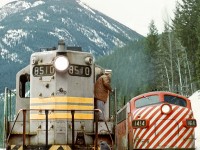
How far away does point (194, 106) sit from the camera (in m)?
41.4

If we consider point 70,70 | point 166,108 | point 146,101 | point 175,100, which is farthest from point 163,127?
point 70,70

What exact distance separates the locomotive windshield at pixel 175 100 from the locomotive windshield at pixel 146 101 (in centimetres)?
32

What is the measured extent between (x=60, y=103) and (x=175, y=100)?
6.15 m

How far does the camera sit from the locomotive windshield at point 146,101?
1574 cm

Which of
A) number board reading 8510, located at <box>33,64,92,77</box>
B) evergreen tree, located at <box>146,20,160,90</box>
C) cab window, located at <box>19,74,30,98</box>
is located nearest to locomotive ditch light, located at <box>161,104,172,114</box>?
number board reading 8510, located at <box>33,64,92,77</box>

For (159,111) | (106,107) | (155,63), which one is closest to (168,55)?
(155,63)

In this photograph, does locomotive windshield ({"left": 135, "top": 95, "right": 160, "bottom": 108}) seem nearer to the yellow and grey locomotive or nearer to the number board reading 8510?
the yellow and grey locomotive

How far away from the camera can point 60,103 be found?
34.8 ft

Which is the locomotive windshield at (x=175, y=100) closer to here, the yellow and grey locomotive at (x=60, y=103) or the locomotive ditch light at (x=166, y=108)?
the locomotive ditch light at (x=166, y=108)

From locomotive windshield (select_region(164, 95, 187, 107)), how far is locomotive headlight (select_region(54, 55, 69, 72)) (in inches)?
241

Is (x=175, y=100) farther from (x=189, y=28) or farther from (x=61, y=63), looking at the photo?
(x=189, y=28)

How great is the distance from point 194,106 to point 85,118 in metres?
32.0

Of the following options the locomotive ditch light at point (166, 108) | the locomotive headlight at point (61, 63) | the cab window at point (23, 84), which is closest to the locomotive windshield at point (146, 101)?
the locomotive ditch light at point (166, 108)

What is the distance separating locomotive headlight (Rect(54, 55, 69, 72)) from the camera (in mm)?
10312
